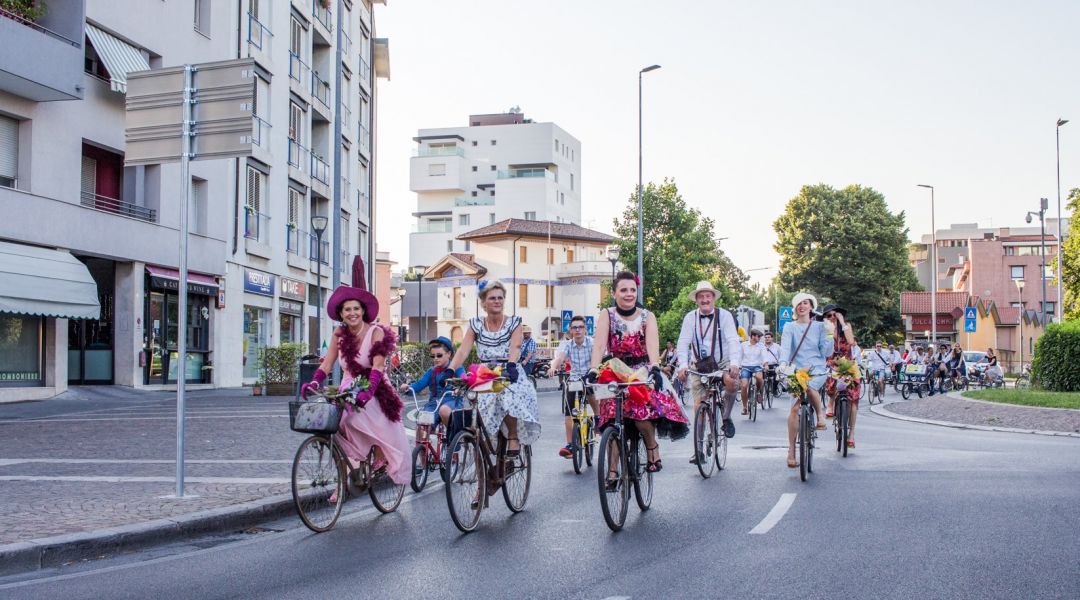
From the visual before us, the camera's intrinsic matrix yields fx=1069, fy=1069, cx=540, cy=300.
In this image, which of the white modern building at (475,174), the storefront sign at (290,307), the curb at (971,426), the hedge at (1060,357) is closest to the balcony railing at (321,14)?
the storefront sign at (290,307)

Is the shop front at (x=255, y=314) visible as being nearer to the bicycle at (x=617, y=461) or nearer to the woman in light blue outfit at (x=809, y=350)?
the woman in light blue outfit at (x=809, y=350)

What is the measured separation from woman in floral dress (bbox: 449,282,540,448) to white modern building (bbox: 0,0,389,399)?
48.7 feet

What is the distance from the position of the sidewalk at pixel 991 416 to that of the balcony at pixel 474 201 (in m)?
77.2

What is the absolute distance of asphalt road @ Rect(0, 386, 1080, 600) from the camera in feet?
19.4

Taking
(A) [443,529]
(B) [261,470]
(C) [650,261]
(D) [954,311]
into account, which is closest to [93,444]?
(B) [261,470]

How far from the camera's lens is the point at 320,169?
40969 millimetres

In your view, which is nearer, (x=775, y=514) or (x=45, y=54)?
(x=775, y=514)

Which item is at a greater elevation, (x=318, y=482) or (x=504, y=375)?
(x=504, y=375)

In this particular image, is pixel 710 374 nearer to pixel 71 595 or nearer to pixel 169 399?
pixel 71 595

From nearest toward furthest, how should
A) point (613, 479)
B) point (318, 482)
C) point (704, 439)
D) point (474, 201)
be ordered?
point (613, 479), point (318, 482), point (704, 439), point (474, 201)

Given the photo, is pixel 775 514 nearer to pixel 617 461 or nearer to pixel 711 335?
pixel 617 461

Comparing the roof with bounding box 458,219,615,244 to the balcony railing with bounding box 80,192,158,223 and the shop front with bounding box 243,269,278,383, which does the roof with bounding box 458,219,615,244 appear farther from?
the balcony railing with bounding box 80,192,158,223

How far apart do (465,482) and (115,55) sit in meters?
20.4

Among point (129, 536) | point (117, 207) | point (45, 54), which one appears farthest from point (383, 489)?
point (117, 207)
